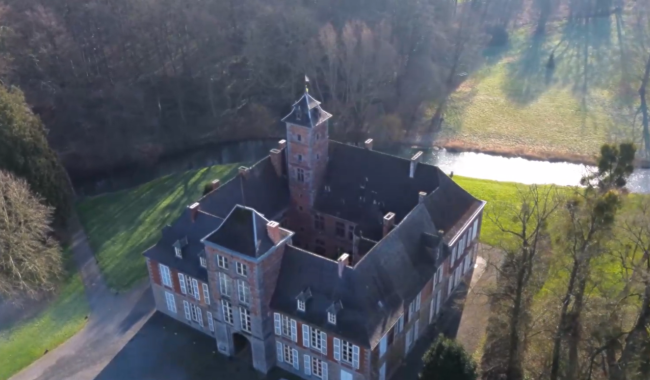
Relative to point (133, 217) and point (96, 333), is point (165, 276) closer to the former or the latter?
point (96, 333)

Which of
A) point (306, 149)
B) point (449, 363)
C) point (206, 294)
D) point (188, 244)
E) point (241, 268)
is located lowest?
point (449, 363)

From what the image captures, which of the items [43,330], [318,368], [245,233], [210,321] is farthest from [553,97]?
[43,330]

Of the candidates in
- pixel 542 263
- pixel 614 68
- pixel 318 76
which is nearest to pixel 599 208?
pixel 542 263

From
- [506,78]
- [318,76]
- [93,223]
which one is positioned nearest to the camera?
[93,223]

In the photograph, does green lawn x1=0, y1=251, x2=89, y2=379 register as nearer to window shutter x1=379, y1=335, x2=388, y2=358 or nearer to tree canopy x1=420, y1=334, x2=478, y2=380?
window shutter x1=379, y1=335, x2=388, y2=358

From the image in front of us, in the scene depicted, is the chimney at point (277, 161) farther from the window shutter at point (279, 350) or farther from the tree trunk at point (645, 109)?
the tree trunk at point (645, 109)

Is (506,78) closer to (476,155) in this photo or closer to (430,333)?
(476,155)
